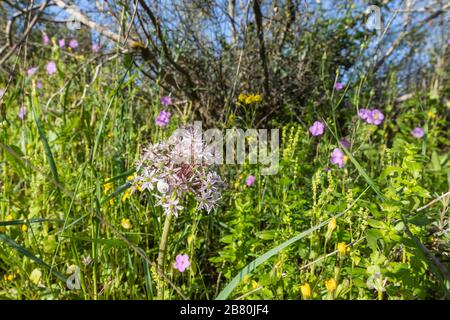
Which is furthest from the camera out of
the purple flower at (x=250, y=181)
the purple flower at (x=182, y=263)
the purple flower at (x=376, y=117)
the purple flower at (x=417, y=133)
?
the purple flower at (x=417, y=133)

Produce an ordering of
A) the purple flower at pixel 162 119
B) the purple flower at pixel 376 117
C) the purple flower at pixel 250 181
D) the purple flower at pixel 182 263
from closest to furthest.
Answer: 1. the purple flower at pixel 182 263
2. the purple flower at pixel 250 181
3. the purple flower at pixel 162 119
4. the purple flower at pixel 376 117

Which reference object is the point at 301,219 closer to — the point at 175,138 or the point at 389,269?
the point at 389,269

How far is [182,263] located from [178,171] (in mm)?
389

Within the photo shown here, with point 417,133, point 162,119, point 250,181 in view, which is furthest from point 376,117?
point 162,119

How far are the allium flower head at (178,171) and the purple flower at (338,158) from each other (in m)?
0.84

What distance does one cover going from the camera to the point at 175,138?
39.0 inches

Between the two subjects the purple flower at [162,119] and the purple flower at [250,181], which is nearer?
the purple flower at [250,181]

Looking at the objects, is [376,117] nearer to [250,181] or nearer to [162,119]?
[250,181]

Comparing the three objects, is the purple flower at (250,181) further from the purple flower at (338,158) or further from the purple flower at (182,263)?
the purple flower at (182,263)

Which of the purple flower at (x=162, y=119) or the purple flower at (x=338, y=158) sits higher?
the purple flower at (x=162, y=119)

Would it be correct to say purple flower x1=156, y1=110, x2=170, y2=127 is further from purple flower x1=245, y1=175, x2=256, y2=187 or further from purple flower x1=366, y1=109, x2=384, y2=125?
purple flower x1=366, y1=109, x2=384, y2=125

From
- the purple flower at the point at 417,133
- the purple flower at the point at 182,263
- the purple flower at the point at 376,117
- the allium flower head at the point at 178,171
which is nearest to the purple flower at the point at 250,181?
the purple flower at the point at 182,263

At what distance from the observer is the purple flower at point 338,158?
1.66 m

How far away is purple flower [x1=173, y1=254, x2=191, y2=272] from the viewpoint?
120 centimetres
